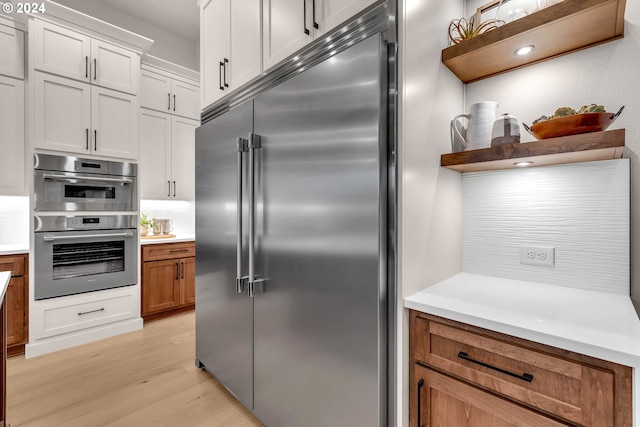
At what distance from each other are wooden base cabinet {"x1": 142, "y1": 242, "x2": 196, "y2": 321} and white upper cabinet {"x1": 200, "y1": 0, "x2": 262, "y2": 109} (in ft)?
6.03

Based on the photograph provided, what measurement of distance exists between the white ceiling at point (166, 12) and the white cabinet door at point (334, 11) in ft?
9.53

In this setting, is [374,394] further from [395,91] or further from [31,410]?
[31,410]

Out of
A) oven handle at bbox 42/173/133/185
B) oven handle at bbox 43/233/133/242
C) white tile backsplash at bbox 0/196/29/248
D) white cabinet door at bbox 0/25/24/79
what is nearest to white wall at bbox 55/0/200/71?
white cabinet door at bbox 0/25/24/79

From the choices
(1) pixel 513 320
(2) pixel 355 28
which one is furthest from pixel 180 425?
(2) pixel 355 28

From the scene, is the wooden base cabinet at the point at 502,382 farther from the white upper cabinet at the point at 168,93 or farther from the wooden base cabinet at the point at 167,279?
the white upper cabinet at the point at 168,93

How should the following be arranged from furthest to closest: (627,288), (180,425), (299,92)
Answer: (180,425) → (299,92) → (627,288)

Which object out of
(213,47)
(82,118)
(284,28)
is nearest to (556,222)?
(284,28)

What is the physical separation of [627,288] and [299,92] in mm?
1531

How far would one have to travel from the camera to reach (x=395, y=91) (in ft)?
3.46

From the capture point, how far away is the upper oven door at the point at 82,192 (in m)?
2.53

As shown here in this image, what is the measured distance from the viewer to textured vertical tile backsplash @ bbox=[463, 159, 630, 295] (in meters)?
1.18

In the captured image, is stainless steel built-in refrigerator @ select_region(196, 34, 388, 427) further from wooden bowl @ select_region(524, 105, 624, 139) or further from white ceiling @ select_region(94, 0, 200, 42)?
white ceiling @ select_region(94, 0, 200, 42)

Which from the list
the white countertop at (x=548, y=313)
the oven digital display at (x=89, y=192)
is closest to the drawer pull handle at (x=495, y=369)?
the white countertop at (x=548, y=313)

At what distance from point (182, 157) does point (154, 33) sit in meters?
1.59
